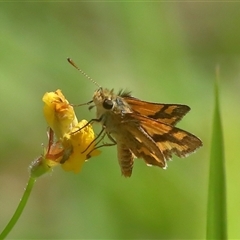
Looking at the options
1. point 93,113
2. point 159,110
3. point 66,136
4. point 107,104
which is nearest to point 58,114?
point 66,136

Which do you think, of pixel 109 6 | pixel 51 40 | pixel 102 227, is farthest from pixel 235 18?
pixel 102 227

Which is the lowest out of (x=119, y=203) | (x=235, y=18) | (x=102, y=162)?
(x=119, y=203)

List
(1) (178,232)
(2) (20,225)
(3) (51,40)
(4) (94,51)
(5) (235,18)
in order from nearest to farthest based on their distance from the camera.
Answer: (1) (178,232) → (2) (20,225) → (3) (51,40) → (4) (94,51) → (5) (235,18)

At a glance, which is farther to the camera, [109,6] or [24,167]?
[109,6]

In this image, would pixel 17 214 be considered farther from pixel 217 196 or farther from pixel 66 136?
pixel 217 196

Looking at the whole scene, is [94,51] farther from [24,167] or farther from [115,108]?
[115,108]

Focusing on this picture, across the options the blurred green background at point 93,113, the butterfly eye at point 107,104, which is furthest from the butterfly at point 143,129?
the blurred green background at point 93,113

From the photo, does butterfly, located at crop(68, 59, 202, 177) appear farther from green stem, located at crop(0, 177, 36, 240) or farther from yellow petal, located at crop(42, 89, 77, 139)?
green stem, located at crop(0, 177, 36, 240)
